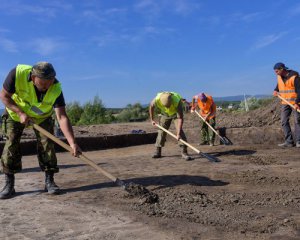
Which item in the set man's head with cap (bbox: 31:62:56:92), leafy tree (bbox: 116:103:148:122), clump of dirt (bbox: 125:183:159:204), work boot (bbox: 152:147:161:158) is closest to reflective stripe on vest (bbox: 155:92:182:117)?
work boot (bbox: 152:147:161:158)

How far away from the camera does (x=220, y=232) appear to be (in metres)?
3.35

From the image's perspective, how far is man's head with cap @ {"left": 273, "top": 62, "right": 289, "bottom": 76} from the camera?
9039 millimetres

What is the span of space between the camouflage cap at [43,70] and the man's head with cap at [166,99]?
3.55 m

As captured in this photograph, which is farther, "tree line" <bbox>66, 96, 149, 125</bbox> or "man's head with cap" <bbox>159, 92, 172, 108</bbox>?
"tree line" <bbox>66, 96, 149, 125</bbox>

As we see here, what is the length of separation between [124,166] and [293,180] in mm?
2775

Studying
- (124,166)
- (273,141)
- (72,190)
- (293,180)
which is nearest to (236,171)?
(293,180)

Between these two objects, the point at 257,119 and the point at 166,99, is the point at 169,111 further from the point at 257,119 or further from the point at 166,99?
the point at 257,119

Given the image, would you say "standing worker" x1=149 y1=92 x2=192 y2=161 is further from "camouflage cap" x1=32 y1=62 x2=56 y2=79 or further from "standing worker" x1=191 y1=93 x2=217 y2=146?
"camouflage cap" x1=32 y1=62 x2=56 y2=79

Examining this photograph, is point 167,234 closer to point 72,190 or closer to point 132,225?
point 132,225

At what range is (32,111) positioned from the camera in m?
4.64

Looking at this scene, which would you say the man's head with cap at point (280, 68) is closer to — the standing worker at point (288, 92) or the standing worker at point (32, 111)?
the standing worker at point (288, 92)

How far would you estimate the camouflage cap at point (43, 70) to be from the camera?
4.23m

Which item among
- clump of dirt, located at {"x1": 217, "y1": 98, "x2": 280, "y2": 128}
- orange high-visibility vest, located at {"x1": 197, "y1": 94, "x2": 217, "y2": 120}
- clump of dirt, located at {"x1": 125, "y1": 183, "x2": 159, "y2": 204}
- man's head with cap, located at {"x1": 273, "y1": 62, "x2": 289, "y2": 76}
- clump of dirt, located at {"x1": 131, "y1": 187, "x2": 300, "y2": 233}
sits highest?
man's head with cap, located at {"x1": 273, "y1": 62, "x2": 289, "y2": 76}

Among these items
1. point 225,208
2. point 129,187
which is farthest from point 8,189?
point 225,208
